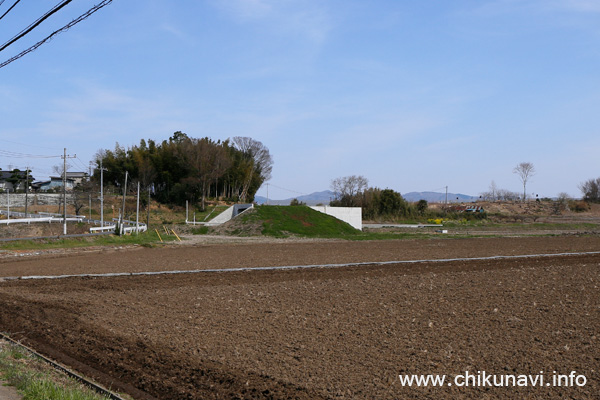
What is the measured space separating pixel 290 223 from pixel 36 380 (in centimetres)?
4322

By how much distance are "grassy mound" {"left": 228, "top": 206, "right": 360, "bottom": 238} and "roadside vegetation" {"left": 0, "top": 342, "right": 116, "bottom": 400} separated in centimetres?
3833

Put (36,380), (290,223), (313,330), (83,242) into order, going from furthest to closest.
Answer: (290,223) → (83,242) → (313,330) → (36,380)

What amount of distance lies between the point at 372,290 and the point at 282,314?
12.7 ft

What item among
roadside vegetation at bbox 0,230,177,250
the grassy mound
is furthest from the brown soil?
the grassy mound

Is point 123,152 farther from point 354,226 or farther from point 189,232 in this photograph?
point 354,226

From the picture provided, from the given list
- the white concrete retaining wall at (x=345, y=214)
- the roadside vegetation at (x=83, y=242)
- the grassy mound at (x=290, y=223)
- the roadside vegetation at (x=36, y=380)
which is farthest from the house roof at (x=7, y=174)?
the roadside vegetation at (x=36, y=380)

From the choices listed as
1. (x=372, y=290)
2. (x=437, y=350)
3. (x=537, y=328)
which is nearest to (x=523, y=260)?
(x=372, y=290)

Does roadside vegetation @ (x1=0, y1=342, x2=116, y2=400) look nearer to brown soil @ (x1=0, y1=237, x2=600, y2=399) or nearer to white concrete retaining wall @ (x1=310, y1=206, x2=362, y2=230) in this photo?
brown soil @ (x1=0, y1=237, x2=600, y2=399)

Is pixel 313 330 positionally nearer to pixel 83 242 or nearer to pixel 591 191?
pixel 83 242

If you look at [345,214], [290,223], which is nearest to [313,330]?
[290,223]

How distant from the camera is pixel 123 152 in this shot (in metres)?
76.7

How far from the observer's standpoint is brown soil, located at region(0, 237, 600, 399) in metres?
7.11

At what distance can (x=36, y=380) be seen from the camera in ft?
21.6

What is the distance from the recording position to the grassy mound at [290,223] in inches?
1871
